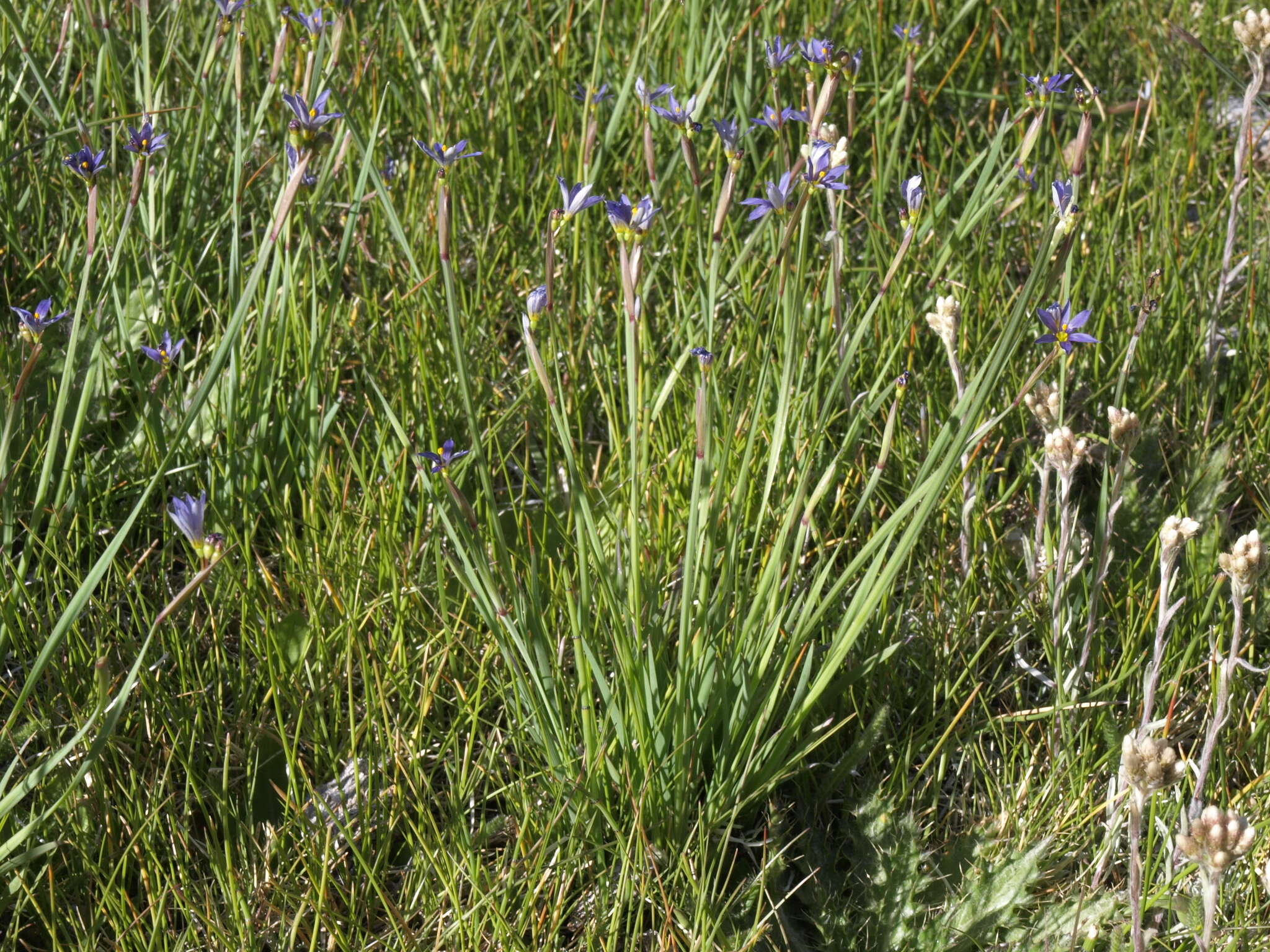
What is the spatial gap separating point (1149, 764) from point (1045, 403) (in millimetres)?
612

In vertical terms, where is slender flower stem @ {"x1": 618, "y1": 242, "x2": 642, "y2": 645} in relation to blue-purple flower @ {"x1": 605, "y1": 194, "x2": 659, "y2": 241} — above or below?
below

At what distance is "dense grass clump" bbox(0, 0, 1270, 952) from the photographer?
1.27 meters

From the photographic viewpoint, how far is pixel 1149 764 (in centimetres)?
102

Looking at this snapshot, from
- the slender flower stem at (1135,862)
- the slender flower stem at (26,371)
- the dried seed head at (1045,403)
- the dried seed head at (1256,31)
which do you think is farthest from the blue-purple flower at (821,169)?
the dried seed head at (1256,31)

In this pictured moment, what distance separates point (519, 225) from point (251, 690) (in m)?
1.19

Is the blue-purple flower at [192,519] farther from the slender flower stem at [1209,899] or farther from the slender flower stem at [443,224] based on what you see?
the slender flower stem at [1209,899]

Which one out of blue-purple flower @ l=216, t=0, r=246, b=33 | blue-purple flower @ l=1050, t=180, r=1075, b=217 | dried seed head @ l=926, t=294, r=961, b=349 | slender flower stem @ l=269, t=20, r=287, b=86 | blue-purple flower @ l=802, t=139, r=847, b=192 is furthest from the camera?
blue-purple flower @ l=216, t=0, r=246, b=33

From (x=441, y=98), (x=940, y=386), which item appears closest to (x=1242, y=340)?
(x=940, y=386)

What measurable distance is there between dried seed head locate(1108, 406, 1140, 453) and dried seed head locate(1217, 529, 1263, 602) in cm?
25

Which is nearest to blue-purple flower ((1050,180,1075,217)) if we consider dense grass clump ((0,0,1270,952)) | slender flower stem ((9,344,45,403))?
dense grass clump ((0,0,1270,952))

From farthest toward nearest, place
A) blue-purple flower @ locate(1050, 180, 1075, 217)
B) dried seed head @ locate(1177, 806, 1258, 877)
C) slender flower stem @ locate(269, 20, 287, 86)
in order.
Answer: slender flower stem @ locate(269, 20, 287, 86), blue-purple flower @ locate(1050, 180, 1075, 217), dried seed head @ locate(1177, 806, 1258, 877)

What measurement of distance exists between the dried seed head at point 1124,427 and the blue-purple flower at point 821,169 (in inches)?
18.7

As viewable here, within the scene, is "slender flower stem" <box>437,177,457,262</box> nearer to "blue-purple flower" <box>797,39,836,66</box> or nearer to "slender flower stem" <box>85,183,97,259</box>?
"slender flower stem" <box>85,183,97,259</box>

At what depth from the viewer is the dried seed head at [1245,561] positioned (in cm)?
117
